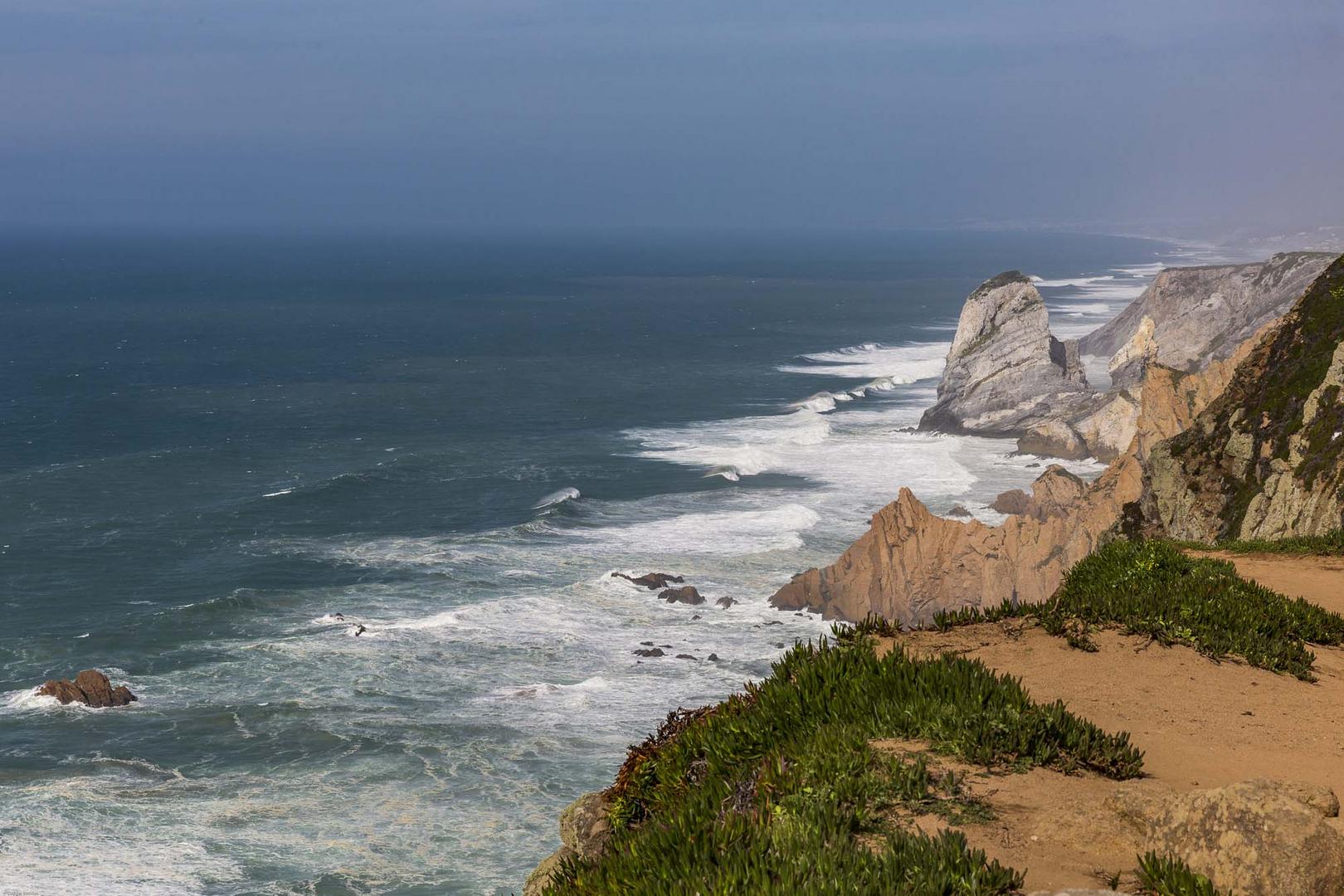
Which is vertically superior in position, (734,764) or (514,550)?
(734,764)

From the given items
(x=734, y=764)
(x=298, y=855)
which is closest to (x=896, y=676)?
(x=734, y=764)

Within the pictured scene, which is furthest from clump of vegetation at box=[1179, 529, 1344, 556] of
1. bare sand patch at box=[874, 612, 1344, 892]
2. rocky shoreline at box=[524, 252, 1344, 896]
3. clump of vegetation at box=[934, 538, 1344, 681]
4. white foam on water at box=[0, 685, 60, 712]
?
white foam on water at box=[0, 685, 60, 712]

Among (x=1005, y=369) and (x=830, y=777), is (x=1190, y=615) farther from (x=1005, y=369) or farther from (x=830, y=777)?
(x=1005, y=369)

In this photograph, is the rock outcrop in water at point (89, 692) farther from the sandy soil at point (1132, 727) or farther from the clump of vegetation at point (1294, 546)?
the sandy soil at point (1132, 727)

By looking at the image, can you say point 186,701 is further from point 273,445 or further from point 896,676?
point 273,445

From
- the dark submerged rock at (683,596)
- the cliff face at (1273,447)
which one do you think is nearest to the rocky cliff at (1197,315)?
the dark submerged rock at (683,596)

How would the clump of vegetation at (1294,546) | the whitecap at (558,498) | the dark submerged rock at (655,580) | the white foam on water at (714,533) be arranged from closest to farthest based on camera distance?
the clump of vegetation at (1294,546) < the dark submerged rock at (655,580) < the white foam on water at (714,533) < the whitecap at (558,498)

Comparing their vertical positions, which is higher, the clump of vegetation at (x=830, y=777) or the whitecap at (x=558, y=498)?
the clump of vegetation at (x=830, y=777)

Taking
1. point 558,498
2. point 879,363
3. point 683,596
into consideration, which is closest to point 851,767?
point 683,596
